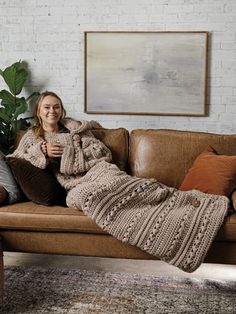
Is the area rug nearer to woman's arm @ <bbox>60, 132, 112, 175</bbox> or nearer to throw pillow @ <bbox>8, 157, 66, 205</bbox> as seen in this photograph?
throw pillow @ <bbox>8, 157, 66, 205</bbox>

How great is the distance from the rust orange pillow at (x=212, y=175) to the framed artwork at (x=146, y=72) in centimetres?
160

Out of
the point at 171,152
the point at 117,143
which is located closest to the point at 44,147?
the point at 117,143

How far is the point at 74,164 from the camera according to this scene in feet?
10.2

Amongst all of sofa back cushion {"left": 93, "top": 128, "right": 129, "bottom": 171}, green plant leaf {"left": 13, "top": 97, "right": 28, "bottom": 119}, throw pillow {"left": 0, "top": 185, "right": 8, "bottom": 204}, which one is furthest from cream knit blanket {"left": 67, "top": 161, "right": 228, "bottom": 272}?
green plant leaf {"left": 13, "top": 97, "right": 28, "bottom": 119}

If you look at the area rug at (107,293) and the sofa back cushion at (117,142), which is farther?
the sofa back cushion at (117,142)

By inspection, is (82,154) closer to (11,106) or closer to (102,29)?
(11,106)

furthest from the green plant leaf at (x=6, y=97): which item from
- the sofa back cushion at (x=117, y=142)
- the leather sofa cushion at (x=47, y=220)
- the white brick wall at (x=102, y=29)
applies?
the leather sofa cushion at (x=47, y=220)

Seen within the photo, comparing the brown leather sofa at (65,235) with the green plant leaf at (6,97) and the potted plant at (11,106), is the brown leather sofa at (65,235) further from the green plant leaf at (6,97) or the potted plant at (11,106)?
the green plant leaf at (6,97)

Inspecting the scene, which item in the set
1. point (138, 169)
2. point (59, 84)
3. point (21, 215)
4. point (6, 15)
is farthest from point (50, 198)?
point (6, 15)

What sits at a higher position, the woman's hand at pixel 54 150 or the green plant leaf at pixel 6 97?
the green plant leaf at pixel 6 97

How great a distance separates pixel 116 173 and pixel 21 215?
61 centimetres

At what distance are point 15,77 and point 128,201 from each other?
233 cm

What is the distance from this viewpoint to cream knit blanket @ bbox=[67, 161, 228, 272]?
8.41 ft

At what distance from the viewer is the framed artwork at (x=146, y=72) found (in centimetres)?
459
